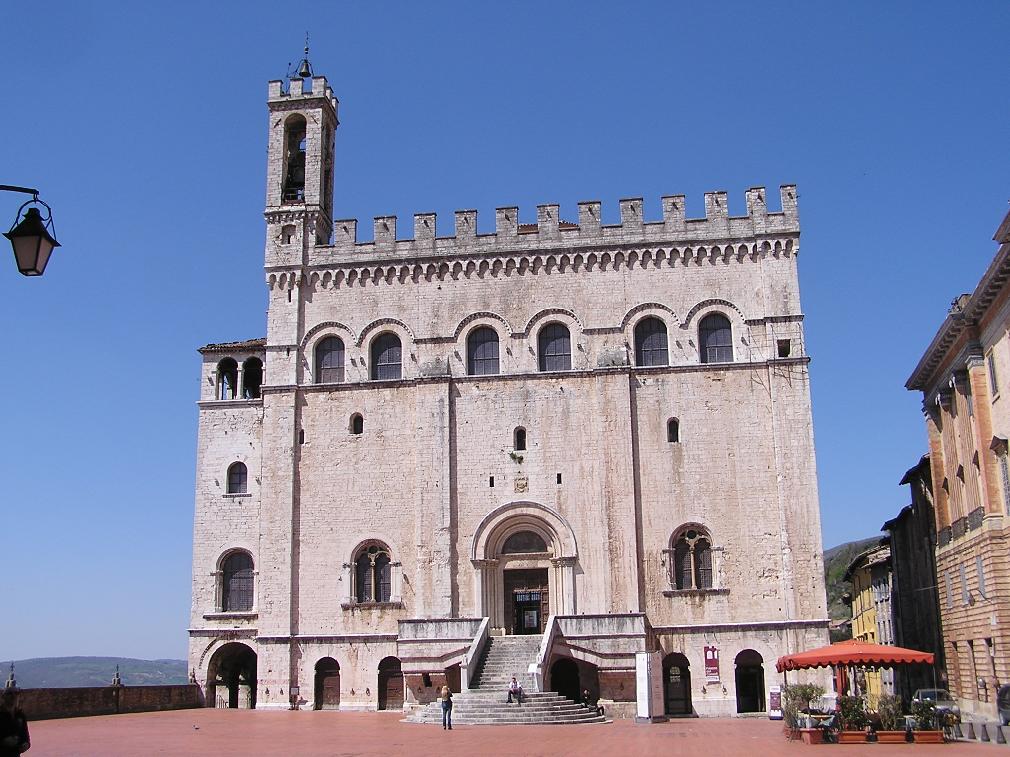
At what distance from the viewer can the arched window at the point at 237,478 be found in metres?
42.1

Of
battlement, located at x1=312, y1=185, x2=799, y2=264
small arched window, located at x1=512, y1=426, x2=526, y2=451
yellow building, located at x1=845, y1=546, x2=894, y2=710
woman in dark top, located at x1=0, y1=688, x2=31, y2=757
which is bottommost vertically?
woman in dark top, located at x1=0, y1=688, x2=31, y2=757

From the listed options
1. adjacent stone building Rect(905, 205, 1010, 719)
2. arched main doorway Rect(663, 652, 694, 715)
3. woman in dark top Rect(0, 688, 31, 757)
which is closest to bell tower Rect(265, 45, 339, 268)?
arched main doorway Rect(663, 652, 694, 715)

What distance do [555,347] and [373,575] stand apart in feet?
35.8

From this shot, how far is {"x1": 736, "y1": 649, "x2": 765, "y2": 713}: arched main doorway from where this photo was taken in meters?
36.5

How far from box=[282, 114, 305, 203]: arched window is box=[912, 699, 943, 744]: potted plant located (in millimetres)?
29893

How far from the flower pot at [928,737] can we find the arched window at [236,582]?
25537mm

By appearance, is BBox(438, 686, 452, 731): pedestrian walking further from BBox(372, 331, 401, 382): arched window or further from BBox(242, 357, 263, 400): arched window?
BBox(242, 357, 263, 400): arched window

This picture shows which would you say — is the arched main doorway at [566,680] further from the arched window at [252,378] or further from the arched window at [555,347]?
the arched window at [252,378]

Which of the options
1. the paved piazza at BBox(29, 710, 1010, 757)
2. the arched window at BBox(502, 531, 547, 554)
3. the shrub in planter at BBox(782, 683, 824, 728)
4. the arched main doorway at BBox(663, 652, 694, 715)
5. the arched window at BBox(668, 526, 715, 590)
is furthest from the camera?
the arched window at BBox(502, 531, 547, 554)

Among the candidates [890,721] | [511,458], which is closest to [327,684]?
[511,458]

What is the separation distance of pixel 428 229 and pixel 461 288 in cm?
285

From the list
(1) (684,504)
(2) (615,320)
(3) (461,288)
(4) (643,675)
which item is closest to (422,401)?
(3) (461,288)

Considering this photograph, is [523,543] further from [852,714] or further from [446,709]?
[852,714]

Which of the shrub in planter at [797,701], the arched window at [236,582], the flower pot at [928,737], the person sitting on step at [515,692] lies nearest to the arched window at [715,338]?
the person sitting on step at [515,692]
